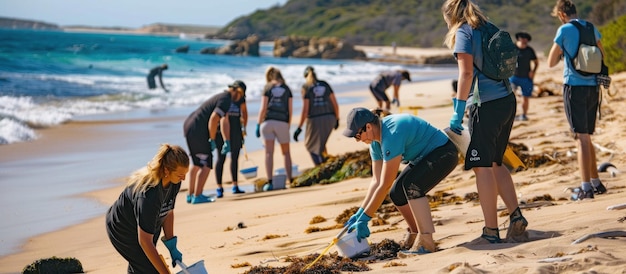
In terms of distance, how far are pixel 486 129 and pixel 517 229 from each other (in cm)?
70

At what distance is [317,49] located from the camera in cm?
7856

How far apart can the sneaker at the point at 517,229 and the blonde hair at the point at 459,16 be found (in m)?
1.20

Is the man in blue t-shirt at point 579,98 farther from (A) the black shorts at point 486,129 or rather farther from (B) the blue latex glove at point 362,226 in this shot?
(B) the blue latex glove at point 362,226

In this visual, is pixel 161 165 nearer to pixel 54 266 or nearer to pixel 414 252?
pixel 414 252

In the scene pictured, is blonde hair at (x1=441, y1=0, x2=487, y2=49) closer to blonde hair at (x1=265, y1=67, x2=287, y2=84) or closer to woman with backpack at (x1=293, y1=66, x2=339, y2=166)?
blonde hair at (x1=265, y1=67, x2=287, y2=84)

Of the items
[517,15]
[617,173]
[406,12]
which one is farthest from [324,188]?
[406,12]

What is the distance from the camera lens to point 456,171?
9.47m

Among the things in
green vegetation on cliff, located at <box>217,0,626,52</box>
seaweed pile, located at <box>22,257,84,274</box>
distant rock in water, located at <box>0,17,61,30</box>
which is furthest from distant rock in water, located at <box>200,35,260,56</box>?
distant rock in water, located at <box>0,17,61,30</box>

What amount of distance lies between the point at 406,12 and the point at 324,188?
12710 centimetres

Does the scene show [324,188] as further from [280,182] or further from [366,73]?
[366,73]

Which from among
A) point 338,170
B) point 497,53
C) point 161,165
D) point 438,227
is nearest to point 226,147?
point 338,170

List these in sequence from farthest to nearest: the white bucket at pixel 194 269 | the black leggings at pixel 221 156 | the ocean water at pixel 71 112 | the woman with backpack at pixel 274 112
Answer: the woman with backpack at pixel 274 112 → the black leggings at pixel 221 156 → the ocean water at pixel 71 112 → the white bucket at pixel 194 269

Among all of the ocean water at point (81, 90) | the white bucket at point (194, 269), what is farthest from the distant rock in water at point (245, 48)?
the white bucket at point (194, 269)

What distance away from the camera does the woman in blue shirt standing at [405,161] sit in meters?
5.66
